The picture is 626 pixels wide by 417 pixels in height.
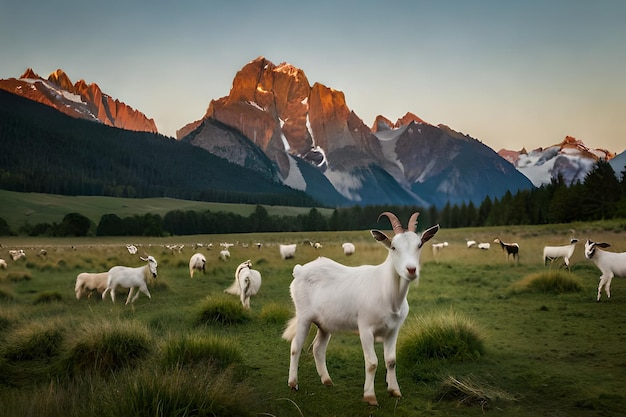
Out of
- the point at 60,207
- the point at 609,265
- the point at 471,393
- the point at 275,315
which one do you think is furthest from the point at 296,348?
the point at 60,207

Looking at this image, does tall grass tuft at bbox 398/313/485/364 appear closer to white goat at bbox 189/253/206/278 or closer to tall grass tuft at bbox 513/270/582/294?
tall grass tuft at bbox 513/270/582/294

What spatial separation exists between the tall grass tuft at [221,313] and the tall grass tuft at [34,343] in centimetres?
391

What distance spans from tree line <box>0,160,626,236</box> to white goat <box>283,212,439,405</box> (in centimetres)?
3862

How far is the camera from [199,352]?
742 centimetres

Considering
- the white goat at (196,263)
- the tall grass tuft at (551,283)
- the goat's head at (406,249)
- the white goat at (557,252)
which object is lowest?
the white goat at (196,263)

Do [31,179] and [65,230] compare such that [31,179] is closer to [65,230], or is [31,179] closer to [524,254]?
[65,230]

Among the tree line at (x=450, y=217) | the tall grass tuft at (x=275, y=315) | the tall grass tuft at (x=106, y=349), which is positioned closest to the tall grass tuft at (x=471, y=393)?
the tall grass tuft at (x=106, y=349)

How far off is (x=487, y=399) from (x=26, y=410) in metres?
5.93

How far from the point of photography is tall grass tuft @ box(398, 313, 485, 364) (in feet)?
27.4

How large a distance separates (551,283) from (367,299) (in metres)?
12.2

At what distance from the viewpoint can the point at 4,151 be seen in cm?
18562

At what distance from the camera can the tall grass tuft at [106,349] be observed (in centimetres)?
750

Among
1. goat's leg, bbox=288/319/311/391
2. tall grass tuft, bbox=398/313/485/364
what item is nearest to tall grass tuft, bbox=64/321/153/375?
goat's leg, bbox=288/319/311/391

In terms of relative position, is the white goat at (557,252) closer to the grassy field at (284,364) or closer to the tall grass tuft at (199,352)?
the grassy field at (284,364)
